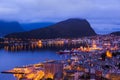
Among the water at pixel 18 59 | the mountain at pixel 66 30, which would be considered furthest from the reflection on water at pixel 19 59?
the mountain at pixel 66 30

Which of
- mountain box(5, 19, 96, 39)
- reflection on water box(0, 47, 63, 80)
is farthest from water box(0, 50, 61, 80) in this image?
mountain box(5, 19, 96, 39)

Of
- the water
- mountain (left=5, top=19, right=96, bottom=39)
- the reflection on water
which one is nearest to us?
the water

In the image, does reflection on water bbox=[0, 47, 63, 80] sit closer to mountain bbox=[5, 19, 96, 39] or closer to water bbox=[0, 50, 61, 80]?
water bbox=[0, 50, 61, 80]

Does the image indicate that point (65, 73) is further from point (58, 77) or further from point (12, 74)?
point (12, 74)

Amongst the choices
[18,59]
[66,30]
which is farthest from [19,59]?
[66,30]

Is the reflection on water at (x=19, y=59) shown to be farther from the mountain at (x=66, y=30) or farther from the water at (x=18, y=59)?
the mountain at (x=66, y=30)

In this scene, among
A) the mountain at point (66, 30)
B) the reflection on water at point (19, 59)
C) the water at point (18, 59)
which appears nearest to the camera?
the water at point (18, 59)

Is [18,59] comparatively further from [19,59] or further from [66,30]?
[66,30]

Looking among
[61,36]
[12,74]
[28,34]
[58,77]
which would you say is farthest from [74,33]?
[58,77]
